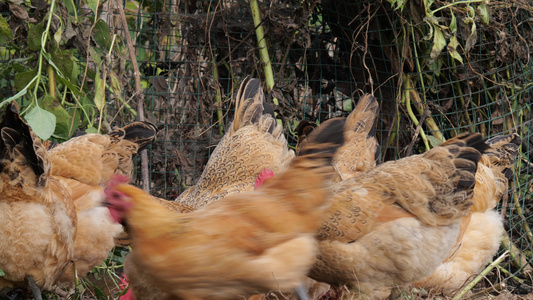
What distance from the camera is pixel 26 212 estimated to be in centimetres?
294

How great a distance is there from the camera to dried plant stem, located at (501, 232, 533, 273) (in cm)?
423

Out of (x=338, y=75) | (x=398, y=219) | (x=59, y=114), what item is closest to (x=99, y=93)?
(x=59, y=114)

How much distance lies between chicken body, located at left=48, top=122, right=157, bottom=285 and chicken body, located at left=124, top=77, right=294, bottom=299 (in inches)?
17.9

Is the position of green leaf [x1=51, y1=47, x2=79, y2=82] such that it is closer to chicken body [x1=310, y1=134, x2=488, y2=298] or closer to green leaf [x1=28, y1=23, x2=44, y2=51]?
green leaf [x1=28, y1=23, x2=44, y2=51]

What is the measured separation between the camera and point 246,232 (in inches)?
85.9

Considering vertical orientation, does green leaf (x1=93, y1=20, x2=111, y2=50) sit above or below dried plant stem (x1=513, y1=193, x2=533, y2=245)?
above

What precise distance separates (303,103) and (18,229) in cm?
228

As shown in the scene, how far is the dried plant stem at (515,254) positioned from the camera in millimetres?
4229

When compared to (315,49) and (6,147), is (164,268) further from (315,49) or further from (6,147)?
(315,49)

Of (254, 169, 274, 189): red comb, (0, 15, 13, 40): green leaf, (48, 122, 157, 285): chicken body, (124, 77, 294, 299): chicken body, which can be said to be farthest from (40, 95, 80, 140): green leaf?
(254, 169, 274, 189): red comb

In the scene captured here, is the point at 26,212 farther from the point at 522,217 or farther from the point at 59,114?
the point at 522,217

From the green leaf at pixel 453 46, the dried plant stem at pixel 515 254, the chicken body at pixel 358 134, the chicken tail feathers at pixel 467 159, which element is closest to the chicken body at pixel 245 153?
the chicken body at pixel 358 134

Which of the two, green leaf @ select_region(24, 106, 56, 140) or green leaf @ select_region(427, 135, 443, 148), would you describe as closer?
green leaf @ select_region(24, 106, 56, 140)

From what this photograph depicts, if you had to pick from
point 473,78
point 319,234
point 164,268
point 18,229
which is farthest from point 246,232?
point 473,78
